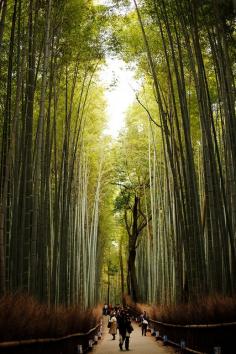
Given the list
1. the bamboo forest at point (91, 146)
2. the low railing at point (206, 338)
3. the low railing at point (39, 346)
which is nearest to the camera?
the low railing at point (39, 346)

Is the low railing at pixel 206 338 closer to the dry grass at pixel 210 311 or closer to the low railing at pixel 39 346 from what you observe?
the dry grass at pixel 210 311

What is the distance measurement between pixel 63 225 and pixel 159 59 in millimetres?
4002


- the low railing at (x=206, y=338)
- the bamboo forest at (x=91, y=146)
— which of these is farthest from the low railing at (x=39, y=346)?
the low railing at (x=206, y=338)

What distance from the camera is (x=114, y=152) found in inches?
606

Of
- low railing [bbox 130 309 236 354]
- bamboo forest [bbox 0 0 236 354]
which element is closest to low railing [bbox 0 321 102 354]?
bamboo forest [bbox 0 0 236 354]

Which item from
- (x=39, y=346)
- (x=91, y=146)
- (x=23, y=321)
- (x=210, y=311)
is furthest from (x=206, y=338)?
(x=91, y=146)

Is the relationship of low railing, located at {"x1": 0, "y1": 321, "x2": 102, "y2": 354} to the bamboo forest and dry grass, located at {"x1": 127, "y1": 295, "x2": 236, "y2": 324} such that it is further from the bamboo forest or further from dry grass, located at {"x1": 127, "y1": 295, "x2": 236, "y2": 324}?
dry grass, located at {"x1": 127, "y1": 295, "x2": 236, "y2": 324}

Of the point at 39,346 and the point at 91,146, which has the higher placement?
the point at 91,146

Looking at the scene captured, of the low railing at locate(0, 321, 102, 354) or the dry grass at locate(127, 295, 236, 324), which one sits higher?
the dry grass at locate(127, 295, 236, 324)

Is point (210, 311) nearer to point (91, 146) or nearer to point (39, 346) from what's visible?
point (39, 346)

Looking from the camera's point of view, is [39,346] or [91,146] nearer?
[39,346]

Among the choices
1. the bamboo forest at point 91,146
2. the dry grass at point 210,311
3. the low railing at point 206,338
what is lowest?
the low railing at point 206,338

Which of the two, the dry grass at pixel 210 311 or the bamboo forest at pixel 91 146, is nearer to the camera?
the dry grass at pixel 210 311

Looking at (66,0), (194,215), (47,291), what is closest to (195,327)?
(194,215)
